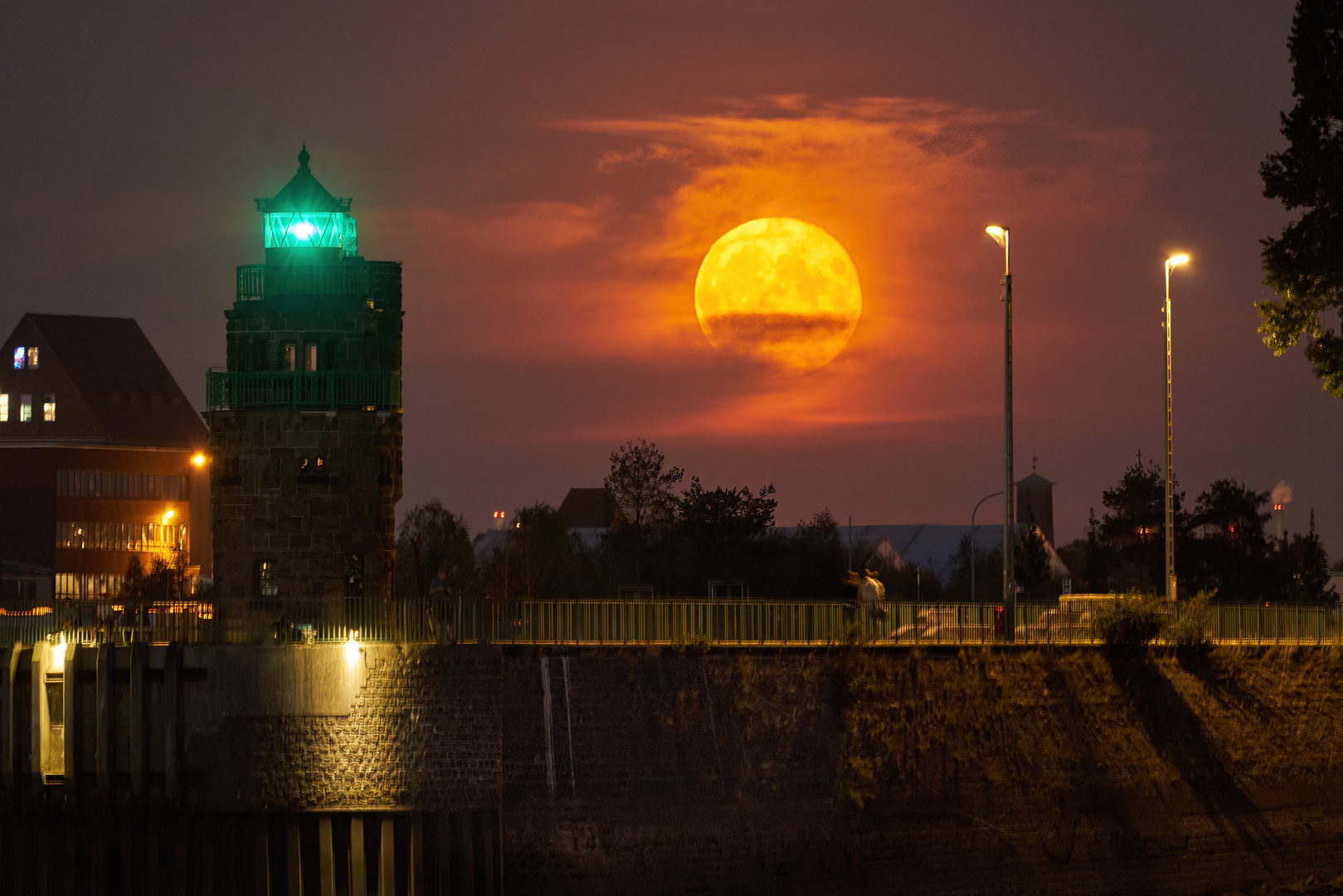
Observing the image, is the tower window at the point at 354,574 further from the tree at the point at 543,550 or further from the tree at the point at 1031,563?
the tree at the point at 1031,563

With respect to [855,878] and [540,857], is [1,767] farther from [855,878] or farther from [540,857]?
[855,878]

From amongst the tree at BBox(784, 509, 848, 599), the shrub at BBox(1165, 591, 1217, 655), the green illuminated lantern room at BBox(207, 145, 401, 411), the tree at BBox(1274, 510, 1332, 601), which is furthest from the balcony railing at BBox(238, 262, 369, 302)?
the tree at BBox(1274, 510, 1332, 601)

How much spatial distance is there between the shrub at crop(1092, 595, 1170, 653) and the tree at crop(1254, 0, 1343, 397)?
7.33m

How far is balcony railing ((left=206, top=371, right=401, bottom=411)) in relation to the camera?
3916 centimetres

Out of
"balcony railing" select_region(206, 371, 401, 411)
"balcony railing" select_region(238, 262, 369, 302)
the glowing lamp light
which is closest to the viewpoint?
"balcony railing" select_region(206, 371, 401, 411)

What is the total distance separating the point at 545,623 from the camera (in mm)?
31953

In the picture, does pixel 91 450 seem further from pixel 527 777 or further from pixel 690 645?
pixel 527 777

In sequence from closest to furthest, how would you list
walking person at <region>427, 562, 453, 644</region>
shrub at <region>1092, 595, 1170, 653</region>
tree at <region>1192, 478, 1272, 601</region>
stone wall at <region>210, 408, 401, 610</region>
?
1. walking person at <region>427, 562, 453, 644</region>
2. shrub at <region>1092, 595, 1170, 653</region>
3. stone wall at <region>210, 408, 401, 610</region>
4. tree at <region>1192, 478, 1272, 601</region>

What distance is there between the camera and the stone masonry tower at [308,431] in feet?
126

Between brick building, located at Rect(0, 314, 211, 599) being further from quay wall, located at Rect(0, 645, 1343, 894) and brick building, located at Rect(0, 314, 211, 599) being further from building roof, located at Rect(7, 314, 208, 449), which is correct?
quay wall, located at Rect(0, 645, 1343, 894)

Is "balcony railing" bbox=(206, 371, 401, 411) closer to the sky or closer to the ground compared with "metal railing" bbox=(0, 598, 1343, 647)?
closer to the sky

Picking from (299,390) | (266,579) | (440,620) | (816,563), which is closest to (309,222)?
(299,390)

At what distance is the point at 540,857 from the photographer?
3017cm

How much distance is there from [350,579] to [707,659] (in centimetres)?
995
